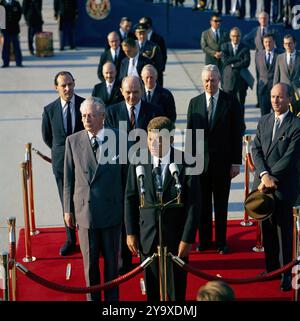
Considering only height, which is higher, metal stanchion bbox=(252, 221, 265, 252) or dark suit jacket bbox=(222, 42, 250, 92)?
dark suit jacket bbox=(222, 42, 250, 92)

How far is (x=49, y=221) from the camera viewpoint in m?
10.1

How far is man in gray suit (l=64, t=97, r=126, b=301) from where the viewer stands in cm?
722

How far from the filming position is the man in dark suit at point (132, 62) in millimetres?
11213

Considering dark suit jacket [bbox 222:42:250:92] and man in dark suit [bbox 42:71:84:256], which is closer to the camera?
man in dark suit [bbox 42:71:84:256]

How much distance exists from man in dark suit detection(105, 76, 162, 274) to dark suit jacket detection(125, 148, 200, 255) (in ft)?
4.85

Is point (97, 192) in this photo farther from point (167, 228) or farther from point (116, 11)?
point (116, 11)

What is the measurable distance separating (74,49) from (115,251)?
49.5ft

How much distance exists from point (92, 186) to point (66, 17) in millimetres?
14149

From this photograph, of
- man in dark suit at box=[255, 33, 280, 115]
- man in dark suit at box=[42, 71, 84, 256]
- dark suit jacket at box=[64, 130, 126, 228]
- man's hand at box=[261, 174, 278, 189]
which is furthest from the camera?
man in dark suit at box=[255, 33, 280, 115]

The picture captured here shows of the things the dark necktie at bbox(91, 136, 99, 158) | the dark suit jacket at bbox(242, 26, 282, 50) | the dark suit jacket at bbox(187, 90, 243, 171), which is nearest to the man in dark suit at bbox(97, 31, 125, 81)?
the dark suit jacket at bbox(242, 26, 282, 50)

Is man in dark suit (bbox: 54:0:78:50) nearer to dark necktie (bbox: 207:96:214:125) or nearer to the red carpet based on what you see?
the red carpet

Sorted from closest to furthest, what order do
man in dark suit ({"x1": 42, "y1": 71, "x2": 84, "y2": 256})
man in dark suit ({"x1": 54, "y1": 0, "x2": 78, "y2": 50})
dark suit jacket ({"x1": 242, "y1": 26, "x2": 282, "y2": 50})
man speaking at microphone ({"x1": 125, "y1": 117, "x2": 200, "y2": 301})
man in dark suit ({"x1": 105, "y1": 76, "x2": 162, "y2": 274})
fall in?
man speaking at microphone ({"x1": 125, "y1": 117, "x2": 200, "y2": 301}), man in dark suit ({"x1": 105, "y1": 76, "x2": 162, "y2": 274}), man in dark suit ({"x1": 42, "y1": 71, "x2": 84, "y2": 256}), dark suit jacket ({"x1": 242, "y1": 26, "x2": 282, "y2": 50}), man in dark suit ({"x1": 54, "y1": 0, "x2": 78, "y2": 50})

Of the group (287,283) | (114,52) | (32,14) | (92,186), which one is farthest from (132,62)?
(32,14)

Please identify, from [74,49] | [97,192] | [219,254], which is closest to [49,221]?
[219,254]
